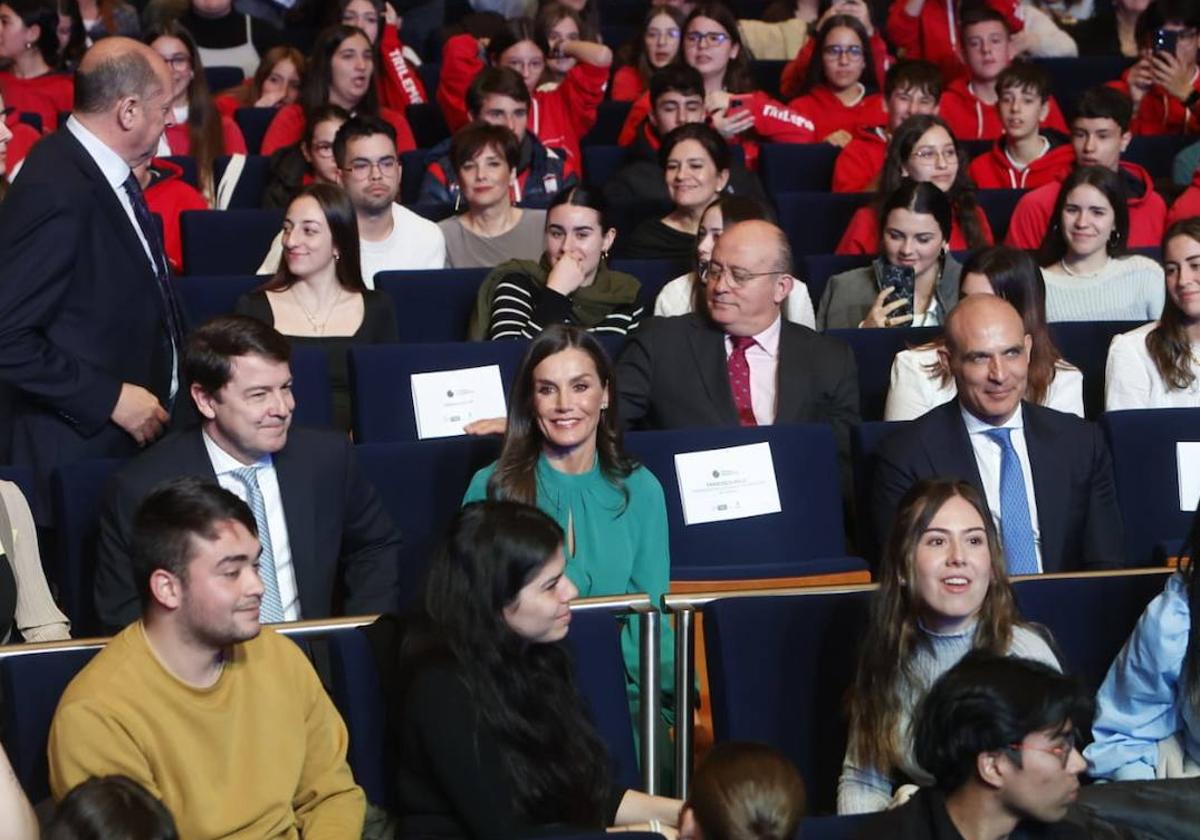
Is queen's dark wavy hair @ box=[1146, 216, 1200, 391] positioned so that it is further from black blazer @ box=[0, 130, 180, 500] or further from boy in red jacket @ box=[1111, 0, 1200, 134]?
boy in red jacket @ box=[1111, 0, 1200, 134]

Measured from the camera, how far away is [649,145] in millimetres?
6945

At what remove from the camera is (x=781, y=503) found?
173 inches

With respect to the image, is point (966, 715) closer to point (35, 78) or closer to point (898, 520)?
point (898, 520)

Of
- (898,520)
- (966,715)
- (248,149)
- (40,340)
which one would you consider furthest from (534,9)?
(966,715)

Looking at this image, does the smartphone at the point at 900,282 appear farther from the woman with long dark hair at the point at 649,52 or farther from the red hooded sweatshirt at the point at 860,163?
the woman with long dark hair at the point at 649,52

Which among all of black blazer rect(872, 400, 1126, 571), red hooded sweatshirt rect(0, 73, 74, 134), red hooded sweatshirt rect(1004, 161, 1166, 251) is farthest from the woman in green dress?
red hooded sweatshirt rect(0, 73, 74, 134)

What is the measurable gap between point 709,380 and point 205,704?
6.70ft

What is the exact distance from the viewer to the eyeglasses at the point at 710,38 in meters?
7.28

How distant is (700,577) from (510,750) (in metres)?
1.04

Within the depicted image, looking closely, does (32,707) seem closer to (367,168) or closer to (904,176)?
(367,168)

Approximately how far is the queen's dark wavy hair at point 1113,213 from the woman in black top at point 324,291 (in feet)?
6.68

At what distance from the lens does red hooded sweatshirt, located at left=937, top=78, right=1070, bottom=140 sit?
768 cm

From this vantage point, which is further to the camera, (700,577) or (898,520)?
(700,577)

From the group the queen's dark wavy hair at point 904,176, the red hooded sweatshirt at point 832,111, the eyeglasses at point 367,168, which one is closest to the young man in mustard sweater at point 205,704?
the eyeglasses at point 367,168
